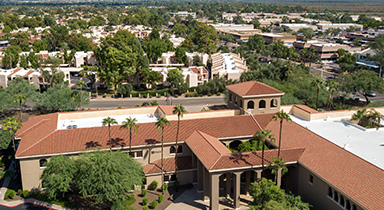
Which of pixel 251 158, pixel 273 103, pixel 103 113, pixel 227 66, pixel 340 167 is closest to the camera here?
pixel 340 167

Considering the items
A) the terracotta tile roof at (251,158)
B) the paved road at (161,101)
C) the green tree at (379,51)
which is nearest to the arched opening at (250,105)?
the terracotta tile roof at (251,158)

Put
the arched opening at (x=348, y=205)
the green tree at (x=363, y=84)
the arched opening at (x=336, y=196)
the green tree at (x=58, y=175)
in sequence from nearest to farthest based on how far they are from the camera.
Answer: the arched opening at (x=348, y=205) < the arched opening at (x=336, y=196) < the green tree at (x=58, y=175) < the green tree at (x=363, y=84)

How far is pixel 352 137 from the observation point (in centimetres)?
4953

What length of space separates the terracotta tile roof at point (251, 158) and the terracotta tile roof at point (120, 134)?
7159 mm

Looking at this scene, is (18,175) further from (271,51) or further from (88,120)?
(271,51)

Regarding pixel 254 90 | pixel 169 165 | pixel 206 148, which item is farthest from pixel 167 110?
pixel 206 148

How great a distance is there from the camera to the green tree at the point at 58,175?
43.1 m

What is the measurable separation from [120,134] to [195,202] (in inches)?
548

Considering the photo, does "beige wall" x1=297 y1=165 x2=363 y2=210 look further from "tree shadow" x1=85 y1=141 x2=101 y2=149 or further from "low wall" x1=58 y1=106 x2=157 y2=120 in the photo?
"low wall" x1=58 y1=106 x2=157 y2=120

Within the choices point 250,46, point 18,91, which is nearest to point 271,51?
point 250,46

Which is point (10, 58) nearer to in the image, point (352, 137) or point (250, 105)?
point (250, 105)

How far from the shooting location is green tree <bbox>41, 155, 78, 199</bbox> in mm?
43125

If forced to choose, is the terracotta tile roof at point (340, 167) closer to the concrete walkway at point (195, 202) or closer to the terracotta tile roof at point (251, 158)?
the terracotta tile roof at point (251, 158)

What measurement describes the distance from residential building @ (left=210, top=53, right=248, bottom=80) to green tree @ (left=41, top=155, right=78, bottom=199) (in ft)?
242
